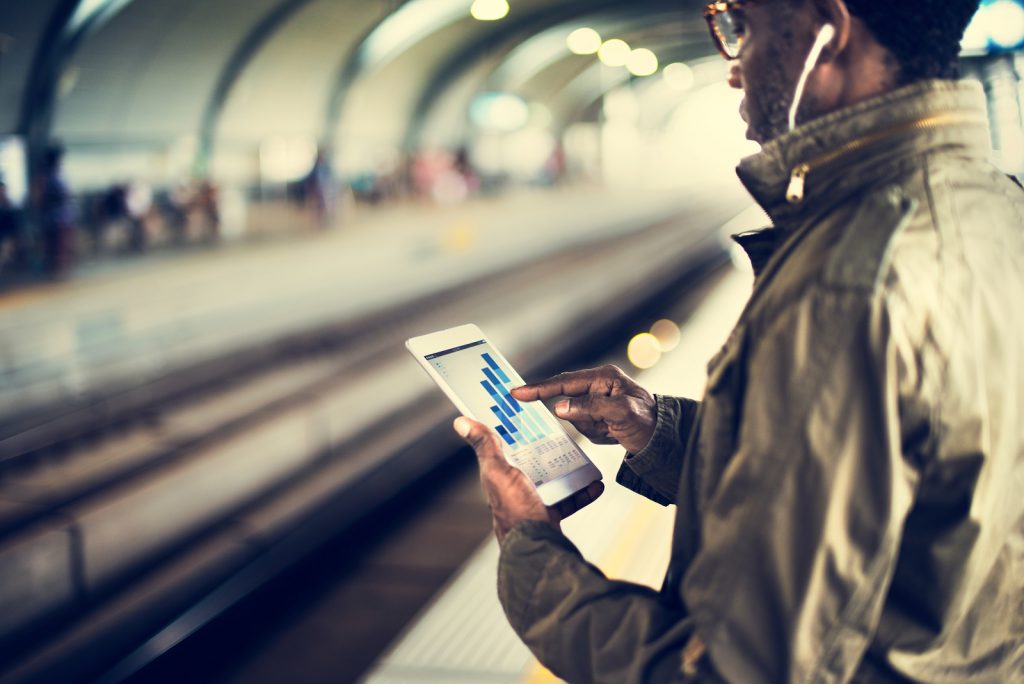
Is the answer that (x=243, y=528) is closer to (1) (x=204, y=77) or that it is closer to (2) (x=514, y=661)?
(2) (x=514, y=661)

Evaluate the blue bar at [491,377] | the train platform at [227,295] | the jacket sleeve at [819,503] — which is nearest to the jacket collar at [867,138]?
the jacket sleeve at [819,503]

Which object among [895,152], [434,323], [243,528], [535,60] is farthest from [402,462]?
[535,60]

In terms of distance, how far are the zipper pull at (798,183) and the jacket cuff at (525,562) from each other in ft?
1.69

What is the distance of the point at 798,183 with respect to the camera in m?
1.12

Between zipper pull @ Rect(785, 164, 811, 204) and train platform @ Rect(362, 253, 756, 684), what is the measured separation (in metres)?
2.49

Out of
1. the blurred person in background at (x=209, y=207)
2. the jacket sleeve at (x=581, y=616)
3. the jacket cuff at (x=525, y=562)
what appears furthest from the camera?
the blurred person in background at (x=209, y=207)

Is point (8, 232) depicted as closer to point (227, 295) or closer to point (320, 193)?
point (227, 295)

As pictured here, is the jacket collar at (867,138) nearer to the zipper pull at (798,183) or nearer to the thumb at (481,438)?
the zipper pull at (798,183)

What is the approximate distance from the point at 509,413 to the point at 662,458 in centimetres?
26

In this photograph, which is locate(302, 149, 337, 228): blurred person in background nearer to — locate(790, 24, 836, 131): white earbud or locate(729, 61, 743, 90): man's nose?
locate(729, 61, 743, 90): man's nose

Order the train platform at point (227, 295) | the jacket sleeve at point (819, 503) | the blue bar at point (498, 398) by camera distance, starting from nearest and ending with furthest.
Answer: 1. the jacket sleeve at point (819, 503)
2. the blue bar at point (498, 398)
3. the train platform at point (227, 295)

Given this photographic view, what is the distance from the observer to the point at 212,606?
438 cm

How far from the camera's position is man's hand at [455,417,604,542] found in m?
1.28

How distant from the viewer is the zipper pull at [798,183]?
1122 millimetres
